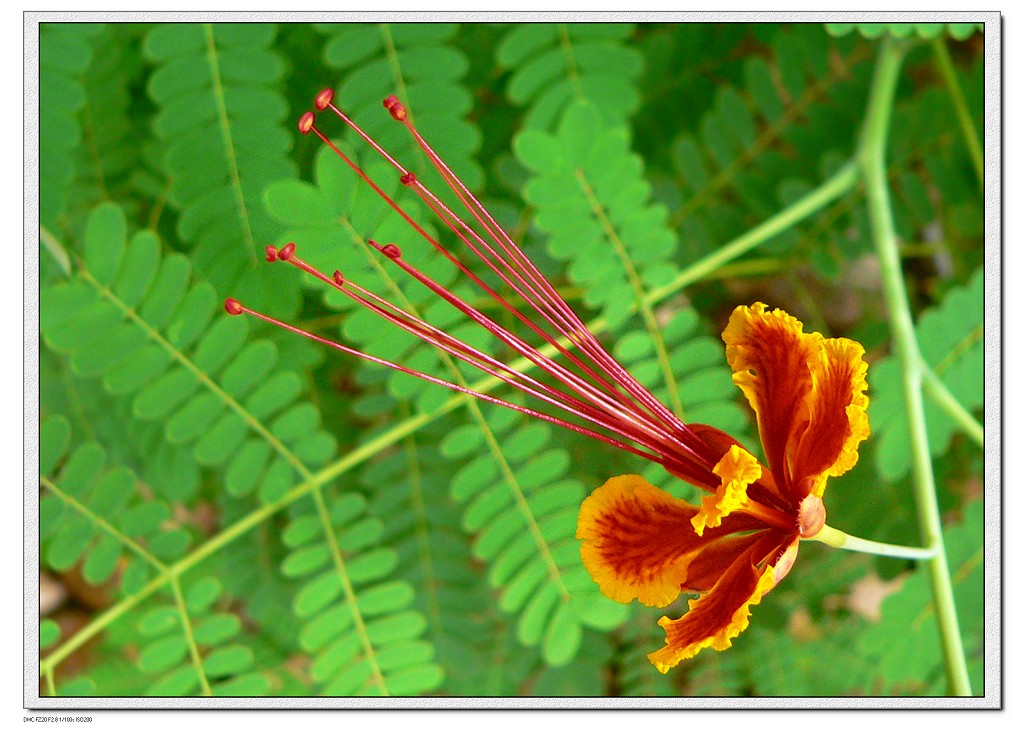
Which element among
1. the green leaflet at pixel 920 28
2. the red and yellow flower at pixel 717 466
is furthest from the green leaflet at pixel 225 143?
the green leaflet at pixel 920 28

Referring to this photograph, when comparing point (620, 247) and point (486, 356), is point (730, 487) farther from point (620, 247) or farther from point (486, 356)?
point (620, 247)

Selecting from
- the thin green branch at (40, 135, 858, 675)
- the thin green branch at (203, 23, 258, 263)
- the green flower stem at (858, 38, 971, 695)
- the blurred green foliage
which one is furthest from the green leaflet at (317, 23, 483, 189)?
the green flower stem at (858, 38, 971, 695)

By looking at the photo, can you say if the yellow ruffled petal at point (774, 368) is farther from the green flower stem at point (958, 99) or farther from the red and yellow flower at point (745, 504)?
the green flower stem at point (958, 99)

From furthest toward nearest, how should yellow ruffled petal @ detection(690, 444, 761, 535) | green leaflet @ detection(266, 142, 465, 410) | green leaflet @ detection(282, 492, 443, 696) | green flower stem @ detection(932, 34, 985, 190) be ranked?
green flower stem @ detection(932, 34, 985, 190)
green leaflet @ detection(282, 492, 443, 696)
green leaflet @ detection(266, 142, 465, 410)
yellow ruffled petal @ detection(690, 444, 761, 535)

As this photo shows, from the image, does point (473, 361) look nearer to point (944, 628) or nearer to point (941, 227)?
point (944, 628)

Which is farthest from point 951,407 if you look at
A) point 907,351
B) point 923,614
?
point 923,614

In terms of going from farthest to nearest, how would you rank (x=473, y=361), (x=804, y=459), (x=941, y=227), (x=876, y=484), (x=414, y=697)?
(x=941, y=227)
(x=876, y=484)
(x=414, y=697)
(x=473, y=361)
(x=804, y=459)

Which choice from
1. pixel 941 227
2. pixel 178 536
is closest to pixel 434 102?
pixel 178 536

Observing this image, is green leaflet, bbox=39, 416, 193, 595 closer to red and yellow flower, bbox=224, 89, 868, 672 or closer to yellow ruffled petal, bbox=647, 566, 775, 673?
red and yellow flower, bbox=224, 89, 868, 672
